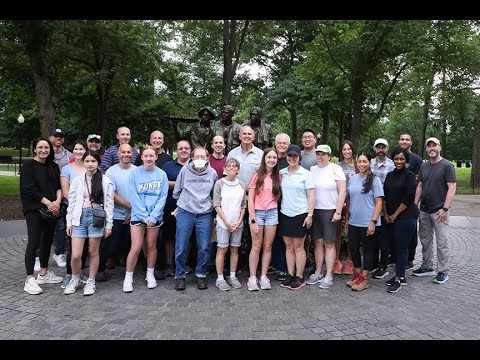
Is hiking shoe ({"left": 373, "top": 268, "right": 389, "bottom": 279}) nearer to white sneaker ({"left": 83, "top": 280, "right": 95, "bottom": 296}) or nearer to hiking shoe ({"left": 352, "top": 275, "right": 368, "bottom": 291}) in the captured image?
hiking shoe ({"left": 352, "top": 275, "right": 368, "bottom": 291})

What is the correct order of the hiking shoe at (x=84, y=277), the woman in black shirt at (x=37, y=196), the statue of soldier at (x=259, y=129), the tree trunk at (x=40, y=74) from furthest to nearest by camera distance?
1. the tree trunk at (x=40, y=74)
2. the statue of soldier at (x=259, y=129)
3. the hiking shoe at (x=84, y=277)
4. the woman in black shirt at (x=37, y=196)

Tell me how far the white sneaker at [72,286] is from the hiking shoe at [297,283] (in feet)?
9.75

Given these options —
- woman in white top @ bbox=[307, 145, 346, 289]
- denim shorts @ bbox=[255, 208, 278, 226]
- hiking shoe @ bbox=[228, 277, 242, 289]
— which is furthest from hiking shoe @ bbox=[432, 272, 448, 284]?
hiking shoe @ bbox=[228, 277, 242, 289]

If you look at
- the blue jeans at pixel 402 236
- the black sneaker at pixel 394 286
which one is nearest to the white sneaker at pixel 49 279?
the black sneaker at pixel 394 286

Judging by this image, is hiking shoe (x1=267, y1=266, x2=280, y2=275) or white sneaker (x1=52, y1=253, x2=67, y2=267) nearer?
hiking shoe (x1=267, y1=266, x2=280, y2=275)

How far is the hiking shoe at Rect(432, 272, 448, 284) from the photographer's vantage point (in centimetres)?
573

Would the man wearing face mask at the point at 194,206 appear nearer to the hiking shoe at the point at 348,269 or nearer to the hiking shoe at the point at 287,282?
the hiking shoe at the point at 287,282

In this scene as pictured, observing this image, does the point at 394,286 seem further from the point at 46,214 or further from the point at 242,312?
the point at 46,214

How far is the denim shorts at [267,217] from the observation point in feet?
17.6

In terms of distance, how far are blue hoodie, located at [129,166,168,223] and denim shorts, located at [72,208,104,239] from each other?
0.52 meters

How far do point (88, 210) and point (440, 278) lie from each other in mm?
5212

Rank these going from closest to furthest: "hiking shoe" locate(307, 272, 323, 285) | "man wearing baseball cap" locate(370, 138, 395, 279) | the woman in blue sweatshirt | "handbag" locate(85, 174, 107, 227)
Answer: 1. "handbag" locate(85, 174, 107, 227)
2. the woman in blue sweatshirt
3. "hiking shoe" locate(307, 272, 323, 285)
4. "man wearing baseball cap" locate(370, 138, 395, 279)
